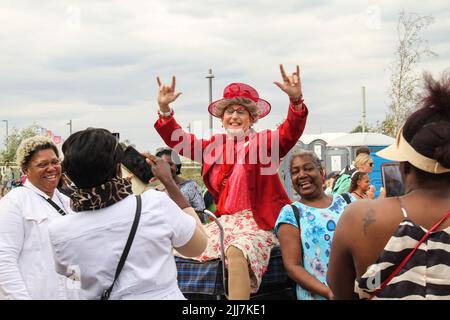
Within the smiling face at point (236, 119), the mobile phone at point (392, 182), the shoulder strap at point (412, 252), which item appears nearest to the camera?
the shoulder strap at point (412, 252)

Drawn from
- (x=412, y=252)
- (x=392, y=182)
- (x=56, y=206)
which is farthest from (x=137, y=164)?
(x=392, y=182)

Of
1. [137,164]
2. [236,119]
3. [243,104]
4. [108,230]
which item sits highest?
[243,104]

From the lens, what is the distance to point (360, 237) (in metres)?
2.25

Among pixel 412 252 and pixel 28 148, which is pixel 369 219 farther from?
pixel 28 148

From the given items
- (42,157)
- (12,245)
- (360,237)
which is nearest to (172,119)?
(42,157)

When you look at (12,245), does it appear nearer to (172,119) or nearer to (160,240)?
(160,240)

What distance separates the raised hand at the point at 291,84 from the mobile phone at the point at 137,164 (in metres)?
1.14

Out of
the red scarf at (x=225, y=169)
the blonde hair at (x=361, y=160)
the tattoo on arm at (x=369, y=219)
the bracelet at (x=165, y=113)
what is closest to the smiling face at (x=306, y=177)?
the red scarf at (x=225, y=169)

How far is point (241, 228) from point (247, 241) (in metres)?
0.24

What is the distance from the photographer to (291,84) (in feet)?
13.6

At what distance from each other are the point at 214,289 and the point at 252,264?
34 centimetres

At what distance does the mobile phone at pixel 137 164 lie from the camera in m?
3.35

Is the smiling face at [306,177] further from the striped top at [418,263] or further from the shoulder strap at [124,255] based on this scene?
the striped top at [418,263]

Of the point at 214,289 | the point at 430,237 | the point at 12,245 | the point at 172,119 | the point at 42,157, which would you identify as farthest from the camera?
the point at 172,119
